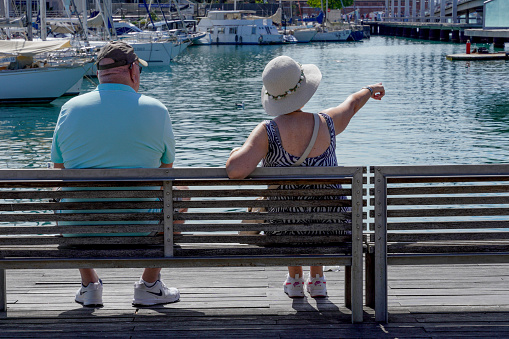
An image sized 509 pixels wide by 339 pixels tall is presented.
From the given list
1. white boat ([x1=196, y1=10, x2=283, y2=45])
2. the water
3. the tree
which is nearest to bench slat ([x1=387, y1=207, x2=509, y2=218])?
the water

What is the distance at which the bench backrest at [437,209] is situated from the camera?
3916mm

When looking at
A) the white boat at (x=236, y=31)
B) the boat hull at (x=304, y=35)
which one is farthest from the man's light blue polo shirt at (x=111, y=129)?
the boat hull at (x=304, y=35)

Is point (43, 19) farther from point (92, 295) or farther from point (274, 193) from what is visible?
point (274, 193)

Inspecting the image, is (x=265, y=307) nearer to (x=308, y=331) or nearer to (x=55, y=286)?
(x=308, y=331)

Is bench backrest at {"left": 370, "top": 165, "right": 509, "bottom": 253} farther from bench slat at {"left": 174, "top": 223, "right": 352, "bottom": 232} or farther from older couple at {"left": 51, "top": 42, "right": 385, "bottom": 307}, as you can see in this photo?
older couple at {"left": 51, "top": 42, "right": 385, "bottom": 307}

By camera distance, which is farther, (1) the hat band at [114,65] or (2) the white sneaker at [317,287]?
(2) the white sneaker at [317,287]

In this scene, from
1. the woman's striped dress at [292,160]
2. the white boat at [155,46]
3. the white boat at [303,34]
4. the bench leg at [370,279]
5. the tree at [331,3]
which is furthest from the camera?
the tree at [331,3]

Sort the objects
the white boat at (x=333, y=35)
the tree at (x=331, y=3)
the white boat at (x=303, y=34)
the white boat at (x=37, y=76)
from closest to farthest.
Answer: the white boat at (x=37, y=76) → the white boat at (x=303, y=34) → the white boat at (x=333, y=35) → the tree at (x=331, y=3)

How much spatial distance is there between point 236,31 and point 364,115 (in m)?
71.0

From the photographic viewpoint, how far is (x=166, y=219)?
3963 mm

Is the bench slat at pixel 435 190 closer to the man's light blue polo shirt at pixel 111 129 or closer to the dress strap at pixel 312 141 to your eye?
the dress strap at pixel 312 141

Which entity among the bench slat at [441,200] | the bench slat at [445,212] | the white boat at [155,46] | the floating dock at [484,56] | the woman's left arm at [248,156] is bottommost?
the bench slat at [445,212]

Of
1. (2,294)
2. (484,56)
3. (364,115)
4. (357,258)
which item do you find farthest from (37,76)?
(484,56)

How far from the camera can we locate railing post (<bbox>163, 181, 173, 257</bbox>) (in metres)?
3.92
